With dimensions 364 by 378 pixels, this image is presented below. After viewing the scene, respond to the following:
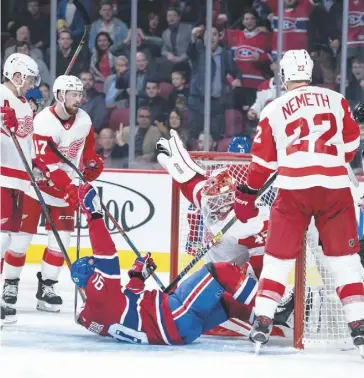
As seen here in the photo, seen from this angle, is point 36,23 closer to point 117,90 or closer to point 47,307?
point 117,90

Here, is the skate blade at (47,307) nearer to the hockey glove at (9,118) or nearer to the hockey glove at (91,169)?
the hockey glove at (91,169)

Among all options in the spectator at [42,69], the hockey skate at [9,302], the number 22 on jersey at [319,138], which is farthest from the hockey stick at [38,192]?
the spectator at [42,69]

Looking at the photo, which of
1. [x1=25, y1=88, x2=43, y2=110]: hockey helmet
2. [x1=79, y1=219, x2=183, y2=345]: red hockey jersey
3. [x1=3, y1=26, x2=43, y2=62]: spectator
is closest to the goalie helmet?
[x1=79, y1=219, x2=183, y2=345]: red hockey jersey

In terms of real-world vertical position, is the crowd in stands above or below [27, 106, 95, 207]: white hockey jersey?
above

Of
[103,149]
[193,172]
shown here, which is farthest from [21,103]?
[103,149]

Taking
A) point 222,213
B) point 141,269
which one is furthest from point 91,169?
point 141,269

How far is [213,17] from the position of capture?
706cm

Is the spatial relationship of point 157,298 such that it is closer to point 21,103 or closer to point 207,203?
point 207,203

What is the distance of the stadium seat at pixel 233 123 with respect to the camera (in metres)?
6.96

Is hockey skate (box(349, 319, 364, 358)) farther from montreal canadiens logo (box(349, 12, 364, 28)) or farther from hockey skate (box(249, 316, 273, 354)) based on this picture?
montreal canadiens logo (box(349, 12, 364, 28))

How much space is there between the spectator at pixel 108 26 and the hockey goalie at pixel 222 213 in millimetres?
2916

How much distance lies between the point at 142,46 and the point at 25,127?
90.8 inches

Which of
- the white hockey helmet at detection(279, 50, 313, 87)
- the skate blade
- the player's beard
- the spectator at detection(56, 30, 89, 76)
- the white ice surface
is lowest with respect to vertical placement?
the white ice surface

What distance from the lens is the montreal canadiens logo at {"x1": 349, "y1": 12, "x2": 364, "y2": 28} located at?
22.0ft
